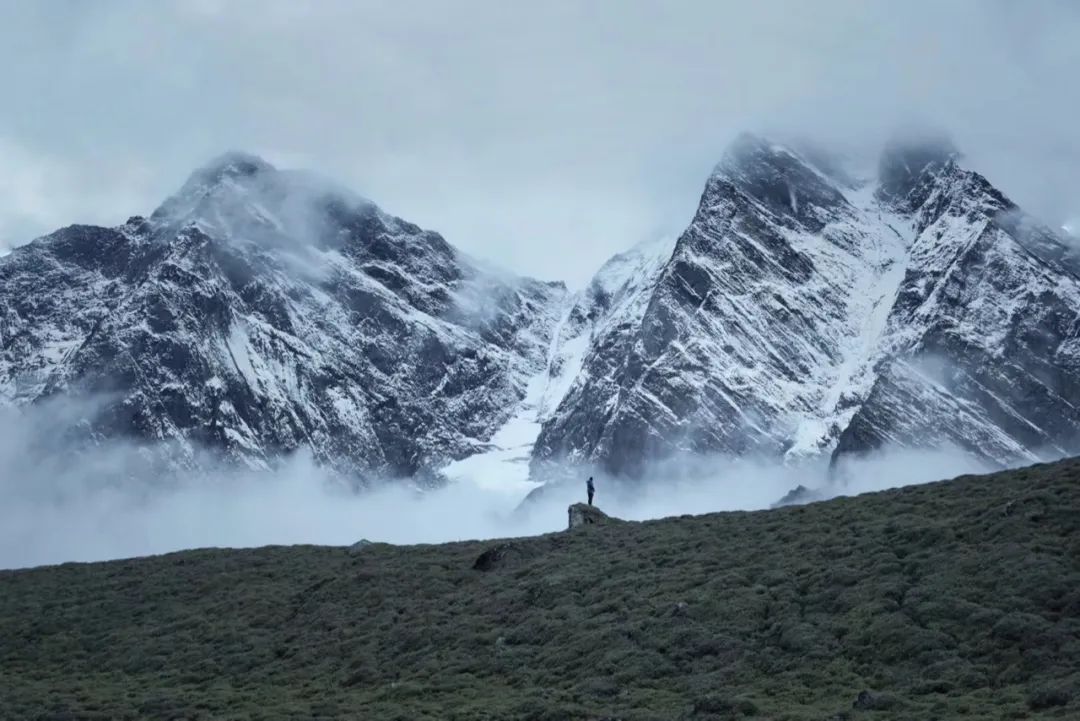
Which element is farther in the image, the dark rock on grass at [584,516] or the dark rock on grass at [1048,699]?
the dark rock on grass at [584,516]

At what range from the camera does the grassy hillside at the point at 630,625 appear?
3753 cm

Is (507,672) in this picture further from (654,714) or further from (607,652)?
(654,714)

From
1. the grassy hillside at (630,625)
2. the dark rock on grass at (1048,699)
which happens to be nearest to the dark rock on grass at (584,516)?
the grassy hillside at (630,625)

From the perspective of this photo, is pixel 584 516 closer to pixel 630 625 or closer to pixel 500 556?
pixel 500 556

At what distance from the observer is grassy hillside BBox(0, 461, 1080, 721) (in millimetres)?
37531

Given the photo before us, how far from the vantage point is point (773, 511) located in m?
63.9

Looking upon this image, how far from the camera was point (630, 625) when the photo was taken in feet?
151

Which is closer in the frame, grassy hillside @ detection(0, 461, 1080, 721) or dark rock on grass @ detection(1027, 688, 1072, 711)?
dark rock on grass @ detection(1027, 688, 1072, 711)

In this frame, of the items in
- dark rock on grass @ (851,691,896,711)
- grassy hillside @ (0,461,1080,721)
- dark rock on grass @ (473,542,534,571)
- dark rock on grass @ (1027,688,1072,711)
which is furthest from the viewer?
dark rock on grass @ (473,542,534,571)

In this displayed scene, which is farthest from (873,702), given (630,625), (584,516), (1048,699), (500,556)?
(584,516)

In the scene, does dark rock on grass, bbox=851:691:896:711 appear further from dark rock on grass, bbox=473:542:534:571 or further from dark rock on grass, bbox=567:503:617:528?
dark rock on grass, bbox=567:503:617:528

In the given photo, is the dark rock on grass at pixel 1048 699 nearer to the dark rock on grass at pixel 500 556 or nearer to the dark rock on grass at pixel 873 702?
the dark rock on grass at pixel 873 702

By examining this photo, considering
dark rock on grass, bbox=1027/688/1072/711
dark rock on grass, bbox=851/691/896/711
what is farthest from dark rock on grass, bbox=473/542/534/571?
dark rock on grass, bbox=1027/688/1072/711

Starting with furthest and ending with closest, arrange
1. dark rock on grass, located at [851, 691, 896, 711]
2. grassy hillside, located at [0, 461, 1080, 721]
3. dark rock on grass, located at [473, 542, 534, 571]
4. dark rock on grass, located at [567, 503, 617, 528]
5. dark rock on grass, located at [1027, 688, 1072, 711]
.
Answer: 1. dark rock on grass, located at [567, 503, 617, 528]
2. dark rock on grass, located at [473, 542, 534, 571]
3. grassy hillside, located at [0, 461, 1080, 721]
4. dark rock on grass, located at [851, 691, 896, 711]
5. dark rock on grass, located at [1027, 688, 1072, 711]
